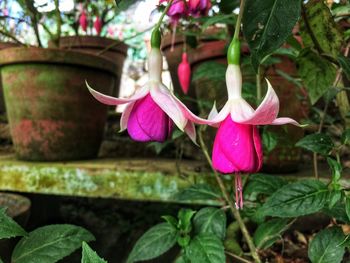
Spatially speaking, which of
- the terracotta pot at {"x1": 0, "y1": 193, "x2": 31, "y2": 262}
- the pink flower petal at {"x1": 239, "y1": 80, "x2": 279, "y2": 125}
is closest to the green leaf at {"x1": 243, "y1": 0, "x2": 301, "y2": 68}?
the pink flower petal at {"x1": 239, "y1": 80, "x2": 279, "y2": 125}

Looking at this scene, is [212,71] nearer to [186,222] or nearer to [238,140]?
[186,222]

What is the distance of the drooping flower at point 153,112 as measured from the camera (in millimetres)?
381

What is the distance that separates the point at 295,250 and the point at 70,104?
2.53 feet

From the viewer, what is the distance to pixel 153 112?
0.40 metres

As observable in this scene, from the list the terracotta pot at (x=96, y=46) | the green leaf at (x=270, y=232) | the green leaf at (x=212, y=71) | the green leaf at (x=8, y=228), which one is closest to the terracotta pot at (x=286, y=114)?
the green leaf at (x=212, y=71)

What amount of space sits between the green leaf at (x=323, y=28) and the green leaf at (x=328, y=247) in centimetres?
27

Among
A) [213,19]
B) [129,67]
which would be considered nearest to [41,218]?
[213,19]

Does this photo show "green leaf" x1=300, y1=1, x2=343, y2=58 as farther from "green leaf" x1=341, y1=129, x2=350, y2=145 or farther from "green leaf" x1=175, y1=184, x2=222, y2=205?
"green leaf" x1=175, y1=184, x2=222, y2=205

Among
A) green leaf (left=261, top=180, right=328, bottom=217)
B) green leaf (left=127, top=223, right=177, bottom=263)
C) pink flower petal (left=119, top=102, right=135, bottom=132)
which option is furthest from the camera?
green leaf (left=127, top=223, right=177, bottom=263)

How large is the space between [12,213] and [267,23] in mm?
856

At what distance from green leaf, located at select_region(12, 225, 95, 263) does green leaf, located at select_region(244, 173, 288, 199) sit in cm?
30

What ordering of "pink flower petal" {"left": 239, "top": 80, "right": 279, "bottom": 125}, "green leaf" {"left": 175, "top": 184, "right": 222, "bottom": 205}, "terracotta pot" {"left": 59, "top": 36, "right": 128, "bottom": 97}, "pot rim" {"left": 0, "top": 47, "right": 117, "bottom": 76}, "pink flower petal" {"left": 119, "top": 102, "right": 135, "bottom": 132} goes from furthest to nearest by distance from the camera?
"terracotta pot" {"left": 59, "top": 36, "right": 128, "bottom": 97} → "pot rim" {"left": 0, "top": 47, "right": 117, "bottom": 76} → "green leaf" {"left": 175, "top": 184, "right": 222, "bottom": 205} → "pink flower petal" {"left": 119, "top": 102, "right": 135, "bottom": 132} → "pink flower petal" {"left": 239, "top": 80, "right": 279, "bottom": 125}

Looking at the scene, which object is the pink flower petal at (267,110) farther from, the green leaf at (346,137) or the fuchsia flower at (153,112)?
the green leaf at (346,137)

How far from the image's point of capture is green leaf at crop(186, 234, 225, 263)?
589 mm
